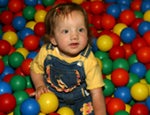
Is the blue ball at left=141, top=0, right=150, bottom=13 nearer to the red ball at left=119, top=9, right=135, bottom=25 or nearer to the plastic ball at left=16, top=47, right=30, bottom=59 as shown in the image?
the red ball at left=119, top=9, right=135, bottom=25

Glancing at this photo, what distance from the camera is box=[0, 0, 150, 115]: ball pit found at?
5.49ft

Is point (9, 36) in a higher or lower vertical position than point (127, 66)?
higher

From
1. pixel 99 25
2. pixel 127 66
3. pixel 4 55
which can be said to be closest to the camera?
pixel 127 66

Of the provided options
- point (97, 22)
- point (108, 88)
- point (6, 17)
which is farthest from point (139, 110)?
point (6, 17)

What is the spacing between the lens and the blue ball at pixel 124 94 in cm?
171

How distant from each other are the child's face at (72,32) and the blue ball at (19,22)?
83 centimetres

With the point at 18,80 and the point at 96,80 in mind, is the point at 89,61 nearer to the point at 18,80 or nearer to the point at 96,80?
the point at 96,80

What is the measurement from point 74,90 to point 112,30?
2.34ft

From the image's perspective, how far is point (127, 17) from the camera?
86.0 inches

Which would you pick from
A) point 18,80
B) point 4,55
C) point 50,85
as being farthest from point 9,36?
point 50,85

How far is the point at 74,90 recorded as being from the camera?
161 centimetres

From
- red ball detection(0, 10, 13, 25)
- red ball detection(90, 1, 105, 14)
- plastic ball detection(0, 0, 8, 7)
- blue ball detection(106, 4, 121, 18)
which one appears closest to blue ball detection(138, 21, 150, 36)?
blue ball detection(106, 4, 121, 18)

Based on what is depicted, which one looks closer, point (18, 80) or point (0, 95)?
point (0, 95)

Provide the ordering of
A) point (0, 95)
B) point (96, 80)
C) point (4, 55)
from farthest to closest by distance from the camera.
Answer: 1. point (4, 55)
2. point (0, 95)
3. point (96, 80)
